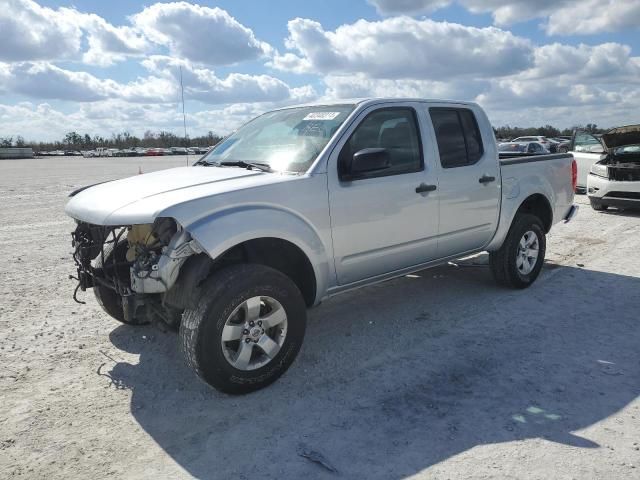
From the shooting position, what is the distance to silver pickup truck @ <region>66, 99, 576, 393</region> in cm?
330

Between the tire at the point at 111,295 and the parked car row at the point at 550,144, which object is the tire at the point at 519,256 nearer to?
the tire at the point at 111,295

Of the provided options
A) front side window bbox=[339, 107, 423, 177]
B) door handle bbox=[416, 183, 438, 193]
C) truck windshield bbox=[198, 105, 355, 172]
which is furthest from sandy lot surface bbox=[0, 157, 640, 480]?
truck windshield bbox=[198, 105, 355, 172]

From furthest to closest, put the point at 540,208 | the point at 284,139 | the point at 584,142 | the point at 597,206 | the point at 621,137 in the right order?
the point at 584,142 < the point at 597,206 < the point at 621,137 < the point at 540,208 < the point at 284,139

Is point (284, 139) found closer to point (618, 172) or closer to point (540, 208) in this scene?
point (540, 208)

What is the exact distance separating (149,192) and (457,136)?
2.88m

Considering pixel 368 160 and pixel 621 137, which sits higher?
pixel 621 137

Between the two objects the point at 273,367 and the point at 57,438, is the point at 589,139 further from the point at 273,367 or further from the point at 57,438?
the point at 57,438

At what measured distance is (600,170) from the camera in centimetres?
1080

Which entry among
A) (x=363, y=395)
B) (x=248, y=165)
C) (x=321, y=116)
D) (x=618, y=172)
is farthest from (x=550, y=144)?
(x=363, y=395)

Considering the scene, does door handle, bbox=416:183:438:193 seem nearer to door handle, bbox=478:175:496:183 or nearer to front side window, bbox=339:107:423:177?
front side window, bbox=339:107:423:177

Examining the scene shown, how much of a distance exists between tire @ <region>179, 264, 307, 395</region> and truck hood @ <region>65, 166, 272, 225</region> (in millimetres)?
549

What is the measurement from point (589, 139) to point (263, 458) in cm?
1239

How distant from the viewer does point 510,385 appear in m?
3.54

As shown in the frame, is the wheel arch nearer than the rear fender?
No
